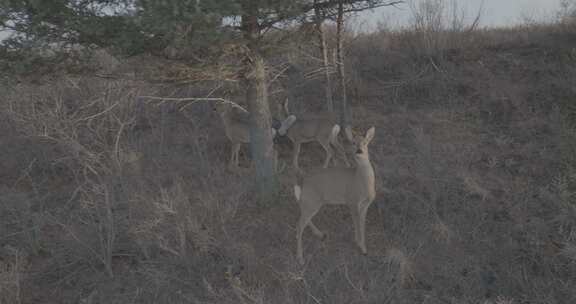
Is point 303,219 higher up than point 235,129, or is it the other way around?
point 235,129

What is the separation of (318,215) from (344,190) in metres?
1.26

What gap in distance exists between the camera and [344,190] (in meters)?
5.61

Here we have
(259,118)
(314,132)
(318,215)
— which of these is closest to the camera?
(259,118)

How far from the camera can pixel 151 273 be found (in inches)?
215

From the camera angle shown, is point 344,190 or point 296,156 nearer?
point 344,190

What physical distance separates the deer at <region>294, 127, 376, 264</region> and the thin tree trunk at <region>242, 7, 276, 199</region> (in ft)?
4.22

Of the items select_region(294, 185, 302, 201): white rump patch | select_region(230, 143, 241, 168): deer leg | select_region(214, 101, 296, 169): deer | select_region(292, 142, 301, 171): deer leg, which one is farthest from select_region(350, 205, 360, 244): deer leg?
select_region(230, 143, 241, 168): deer leg

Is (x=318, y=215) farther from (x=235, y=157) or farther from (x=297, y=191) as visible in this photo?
(x=235, y=157)

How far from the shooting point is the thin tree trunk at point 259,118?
6141 mm

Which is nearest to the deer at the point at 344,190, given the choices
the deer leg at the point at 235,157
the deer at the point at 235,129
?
the deer at the point at 235,129

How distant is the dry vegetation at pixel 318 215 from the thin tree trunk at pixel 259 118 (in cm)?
38

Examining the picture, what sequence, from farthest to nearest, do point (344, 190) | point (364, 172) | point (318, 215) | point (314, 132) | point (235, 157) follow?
point (235, 157)
point (314, 132)
point (318, 215)
point (344, 190)
point (364, 172)

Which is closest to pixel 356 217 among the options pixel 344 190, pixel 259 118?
pixel 344 190

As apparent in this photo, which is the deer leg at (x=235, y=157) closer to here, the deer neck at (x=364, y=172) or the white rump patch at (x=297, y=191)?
the white rump patch at (x=297, y=191)
